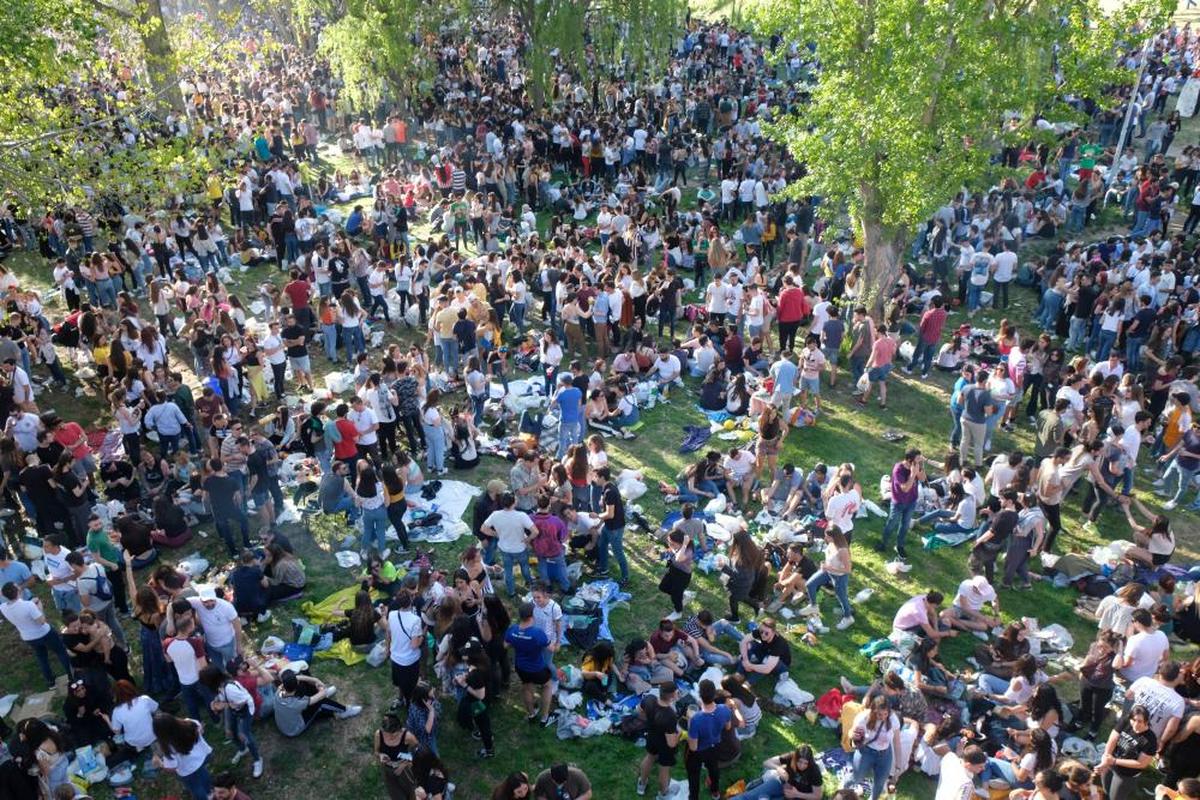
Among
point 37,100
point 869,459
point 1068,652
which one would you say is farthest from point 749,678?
point 37,100

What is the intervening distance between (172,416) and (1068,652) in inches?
440

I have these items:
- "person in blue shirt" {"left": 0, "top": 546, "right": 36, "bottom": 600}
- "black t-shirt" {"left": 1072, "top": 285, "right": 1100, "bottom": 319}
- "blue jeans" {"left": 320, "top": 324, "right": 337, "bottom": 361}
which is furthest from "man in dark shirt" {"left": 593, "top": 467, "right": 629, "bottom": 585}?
"black t-shirt" {"left": 1072, "top": 285, "right": 1100, "bottom": 319}

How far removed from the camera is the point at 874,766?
25.0 feet

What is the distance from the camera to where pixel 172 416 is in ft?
39.3

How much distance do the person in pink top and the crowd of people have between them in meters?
0.08

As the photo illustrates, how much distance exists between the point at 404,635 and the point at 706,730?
9.01 feet

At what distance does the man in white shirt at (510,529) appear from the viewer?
32.0 feet

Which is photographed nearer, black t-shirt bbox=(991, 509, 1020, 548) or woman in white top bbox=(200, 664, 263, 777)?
woman in white top bbox=(200, 664, 263, 777)

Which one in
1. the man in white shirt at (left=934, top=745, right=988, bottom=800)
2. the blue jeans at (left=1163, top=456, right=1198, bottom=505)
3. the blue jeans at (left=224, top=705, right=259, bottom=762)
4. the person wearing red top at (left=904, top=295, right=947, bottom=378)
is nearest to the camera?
the man in white shirt at (left=934, top=745, right=988, bottom=800)

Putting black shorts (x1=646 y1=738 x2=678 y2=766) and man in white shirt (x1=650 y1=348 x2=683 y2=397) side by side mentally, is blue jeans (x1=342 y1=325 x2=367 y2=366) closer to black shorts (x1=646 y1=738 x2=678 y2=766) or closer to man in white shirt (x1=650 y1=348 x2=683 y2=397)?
man in white shirt (x1=650 y1=348 x2=683 y2=397)

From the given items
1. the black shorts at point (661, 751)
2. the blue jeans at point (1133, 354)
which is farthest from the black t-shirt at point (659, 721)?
the blue jeans at point (1133, 354)

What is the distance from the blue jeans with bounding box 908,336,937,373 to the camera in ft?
50.8

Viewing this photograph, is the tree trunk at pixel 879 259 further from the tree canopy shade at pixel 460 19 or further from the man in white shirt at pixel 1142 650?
the tree canopy shade at pixel 460 19

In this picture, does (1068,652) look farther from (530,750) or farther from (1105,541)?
(530,750)
